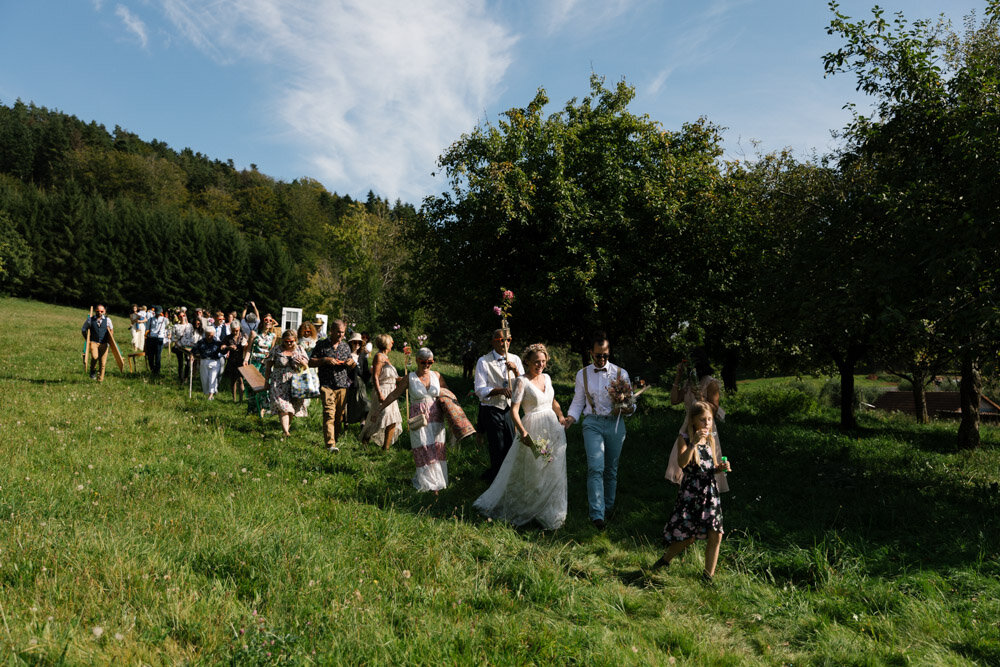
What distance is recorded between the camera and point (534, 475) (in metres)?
6.88

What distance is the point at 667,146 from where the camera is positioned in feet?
59.1

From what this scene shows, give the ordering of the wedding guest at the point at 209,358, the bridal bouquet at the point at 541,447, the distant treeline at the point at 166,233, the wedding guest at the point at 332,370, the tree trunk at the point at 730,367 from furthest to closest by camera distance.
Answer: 1. the distant treeline at the point at 166,233
2. the tree trunk at the point at 730,367
3. the wedding guest at the point at 209,358
4. the wedding guest at the point at 332,370
5. the bridal bouquet at the point at 541,447

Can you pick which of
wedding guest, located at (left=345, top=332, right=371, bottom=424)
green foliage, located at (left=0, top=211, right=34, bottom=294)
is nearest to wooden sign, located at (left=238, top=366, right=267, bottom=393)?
wedding guest, located at (left=345, top=332, right=371, bottom=424)

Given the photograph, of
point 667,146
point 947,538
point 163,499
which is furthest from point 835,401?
point 163,499

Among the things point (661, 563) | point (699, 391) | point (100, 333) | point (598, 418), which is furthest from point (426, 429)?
point (100, 333)

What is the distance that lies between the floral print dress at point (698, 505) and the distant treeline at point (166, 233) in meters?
17.6

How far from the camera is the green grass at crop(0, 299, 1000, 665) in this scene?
3.66m

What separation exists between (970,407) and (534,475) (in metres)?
13.1

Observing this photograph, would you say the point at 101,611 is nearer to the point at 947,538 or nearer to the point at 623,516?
the point at 623,516

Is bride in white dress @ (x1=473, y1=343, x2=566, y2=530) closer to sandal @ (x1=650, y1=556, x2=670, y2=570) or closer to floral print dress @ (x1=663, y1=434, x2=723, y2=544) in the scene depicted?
sandal @ (x1=650, y1=556, x2=670, y2=570)

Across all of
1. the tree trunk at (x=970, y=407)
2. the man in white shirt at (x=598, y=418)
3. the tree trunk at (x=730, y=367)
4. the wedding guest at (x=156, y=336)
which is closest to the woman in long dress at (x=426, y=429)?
the man in white shirt at (x=598, y=418)

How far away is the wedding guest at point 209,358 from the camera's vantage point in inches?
514

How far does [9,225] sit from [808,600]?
7588 centimetres

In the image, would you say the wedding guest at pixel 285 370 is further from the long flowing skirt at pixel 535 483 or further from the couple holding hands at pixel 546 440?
the long flowing skirt at pixel 535 483
